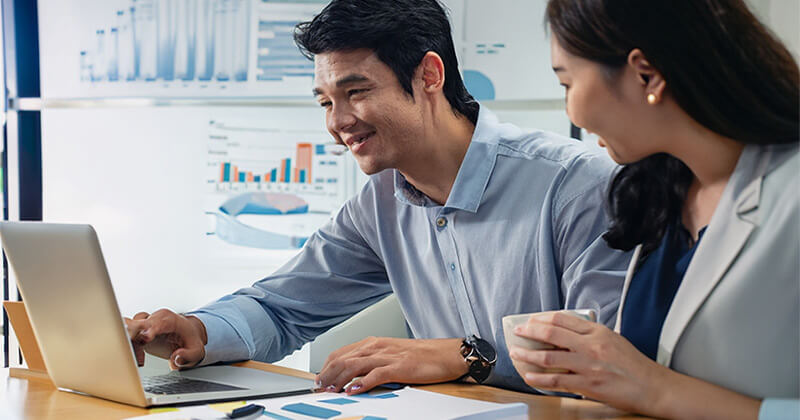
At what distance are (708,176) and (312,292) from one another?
2.99ft

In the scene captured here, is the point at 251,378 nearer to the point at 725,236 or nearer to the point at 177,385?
the point at 177,385

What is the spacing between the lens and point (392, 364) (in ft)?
3.95

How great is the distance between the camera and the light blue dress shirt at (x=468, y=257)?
1394mm

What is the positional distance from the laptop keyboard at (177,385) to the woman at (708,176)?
1.60 feet

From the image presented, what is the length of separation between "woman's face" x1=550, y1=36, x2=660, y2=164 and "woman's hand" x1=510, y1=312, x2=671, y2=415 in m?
0.23

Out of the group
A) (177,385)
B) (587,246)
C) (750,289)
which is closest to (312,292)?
(177,385)

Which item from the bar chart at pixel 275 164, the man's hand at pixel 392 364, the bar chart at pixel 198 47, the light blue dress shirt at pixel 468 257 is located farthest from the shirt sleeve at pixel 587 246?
the bar chart at pixel 198 47

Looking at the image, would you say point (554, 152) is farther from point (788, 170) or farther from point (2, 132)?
point (2, 132)

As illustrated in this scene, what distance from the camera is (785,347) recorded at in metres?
0.87

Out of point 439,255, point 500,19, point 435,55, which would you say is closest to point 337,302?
point 439,255

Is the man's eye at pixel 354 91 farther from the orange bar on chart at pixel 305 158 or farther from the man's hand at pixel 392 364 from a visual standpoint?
the orange bar on chart at pixel 305 158

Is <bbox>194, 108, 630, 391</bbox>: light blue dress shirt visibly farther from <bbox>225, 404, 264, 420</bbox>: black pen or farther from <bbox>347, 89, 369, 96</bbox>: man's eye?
<bbox>225, 404, 264, 420</bbox>: black pen

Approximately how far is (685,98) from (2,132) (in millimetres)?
3074

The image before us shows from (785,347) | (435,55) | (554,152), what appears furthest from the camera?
(435,55)
